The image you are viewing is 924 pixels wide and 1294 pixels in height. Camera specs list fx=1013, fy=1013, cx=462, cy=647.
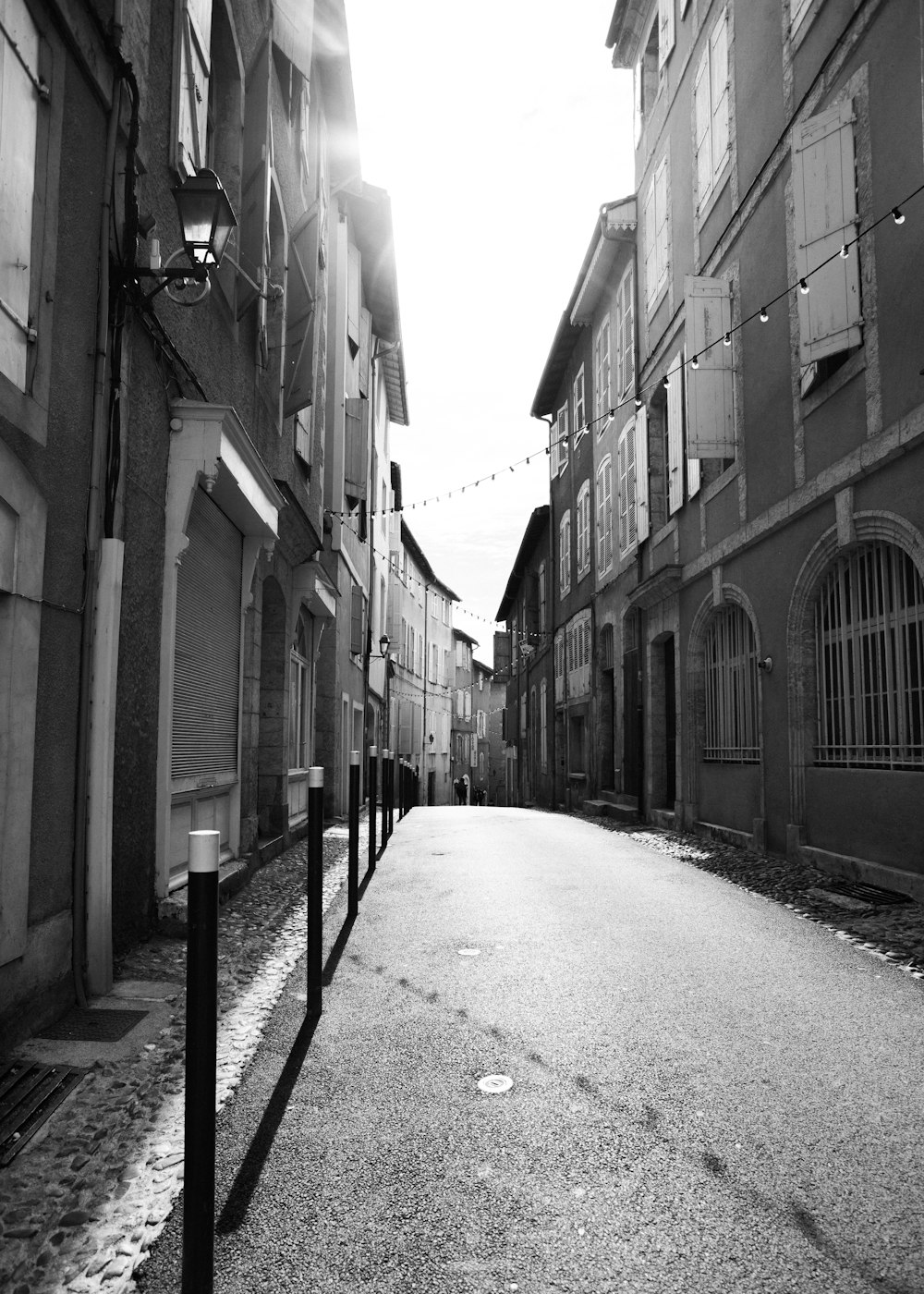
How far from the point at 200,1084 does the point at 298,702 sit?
1037 centimetres

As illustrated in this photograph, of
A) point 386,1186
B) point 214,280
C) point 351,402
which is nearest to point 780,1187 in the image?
point 386,1186

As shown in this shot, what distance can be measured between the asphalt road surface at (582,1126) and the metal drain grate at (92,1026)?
0.59 m

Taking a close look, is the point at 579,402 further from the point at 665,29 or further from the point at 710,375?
the point at 710,375

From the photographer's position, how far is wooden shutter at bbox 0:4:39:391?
3.69m

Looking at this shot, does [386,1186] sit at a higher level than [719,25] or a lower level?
lower

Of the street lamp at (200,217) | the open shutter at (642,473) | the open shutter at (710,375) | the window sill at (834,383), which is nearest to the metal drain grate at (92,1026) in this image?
the street lamp at (200,217)

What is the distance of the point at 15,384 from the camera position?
374 centimetres

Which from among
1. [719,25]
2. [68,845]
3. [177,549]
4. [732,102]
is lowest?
[68,845]

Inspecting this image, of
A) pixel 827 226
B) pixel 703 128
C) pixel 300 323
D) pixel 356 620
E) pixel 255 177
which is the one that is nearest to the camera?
pixel 255 177

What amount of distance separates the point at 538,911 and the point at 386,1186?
408 centimetres

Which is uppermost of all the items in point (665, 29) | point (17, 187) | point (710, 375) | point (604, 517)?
point (665, 29)

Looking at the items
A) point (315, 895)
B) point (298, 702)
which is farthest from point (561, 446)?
point (315, 895)

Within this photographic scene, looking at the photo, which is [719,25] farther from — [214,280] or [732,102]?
[214,280]

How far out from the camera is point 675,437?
543 inches
